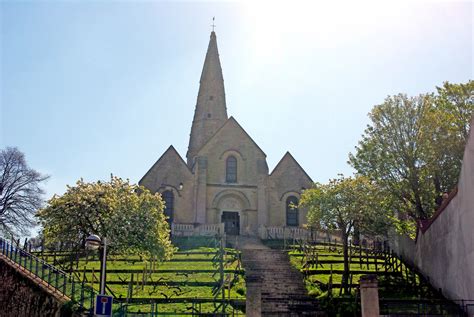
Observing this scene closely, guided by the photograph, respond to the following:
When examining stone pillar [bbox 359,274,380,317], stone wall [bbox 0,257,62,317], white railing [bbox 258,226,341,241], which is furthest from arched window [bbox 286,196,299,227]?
stone pillar [bbox 359,274,380,317]

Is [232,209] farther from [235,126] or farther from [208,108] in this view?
[208,108]

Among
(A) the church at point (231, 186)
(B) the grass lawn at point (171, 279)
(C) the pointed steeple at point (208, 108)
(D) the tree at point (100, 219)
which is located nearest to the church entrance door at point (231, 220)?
(A) the church at point (231, 186)

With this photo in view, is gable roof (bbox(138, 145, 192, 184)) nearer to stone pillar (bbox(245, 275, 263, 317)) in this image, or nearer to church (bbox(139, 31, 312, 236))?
church (bbox(139, 31, 312, 236))

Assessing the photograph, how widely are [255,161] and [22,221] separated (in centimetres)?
2042

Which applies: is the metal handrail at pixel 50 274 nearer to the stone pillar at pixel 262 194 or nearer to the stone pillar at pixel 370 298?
the stone pillar at pixel 370 298

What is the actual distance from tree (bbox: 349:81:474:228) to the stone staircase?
6.99m

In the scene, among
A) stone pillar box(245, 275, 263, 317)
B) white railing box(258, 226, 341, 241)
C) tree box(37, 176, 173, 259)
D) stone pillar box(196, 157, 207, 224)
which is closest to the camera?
stone pillar box(245, 275, 263, 317)

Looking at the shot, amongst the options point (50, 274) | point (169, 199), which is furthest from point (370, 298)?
point (169, 199)

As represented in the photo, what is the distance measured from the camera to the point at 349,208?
31922 mm

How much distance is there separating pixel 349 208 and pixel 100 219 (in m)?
13.7

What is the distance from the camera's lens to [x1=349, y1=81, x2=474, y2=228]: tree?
31.3m

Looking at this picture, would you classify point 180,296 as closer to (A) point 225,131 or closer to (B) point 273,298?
(B) point 273,298

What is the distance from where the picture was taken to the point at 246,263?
32.8m

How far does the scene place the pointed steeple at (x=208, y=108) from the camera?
5669 cm
